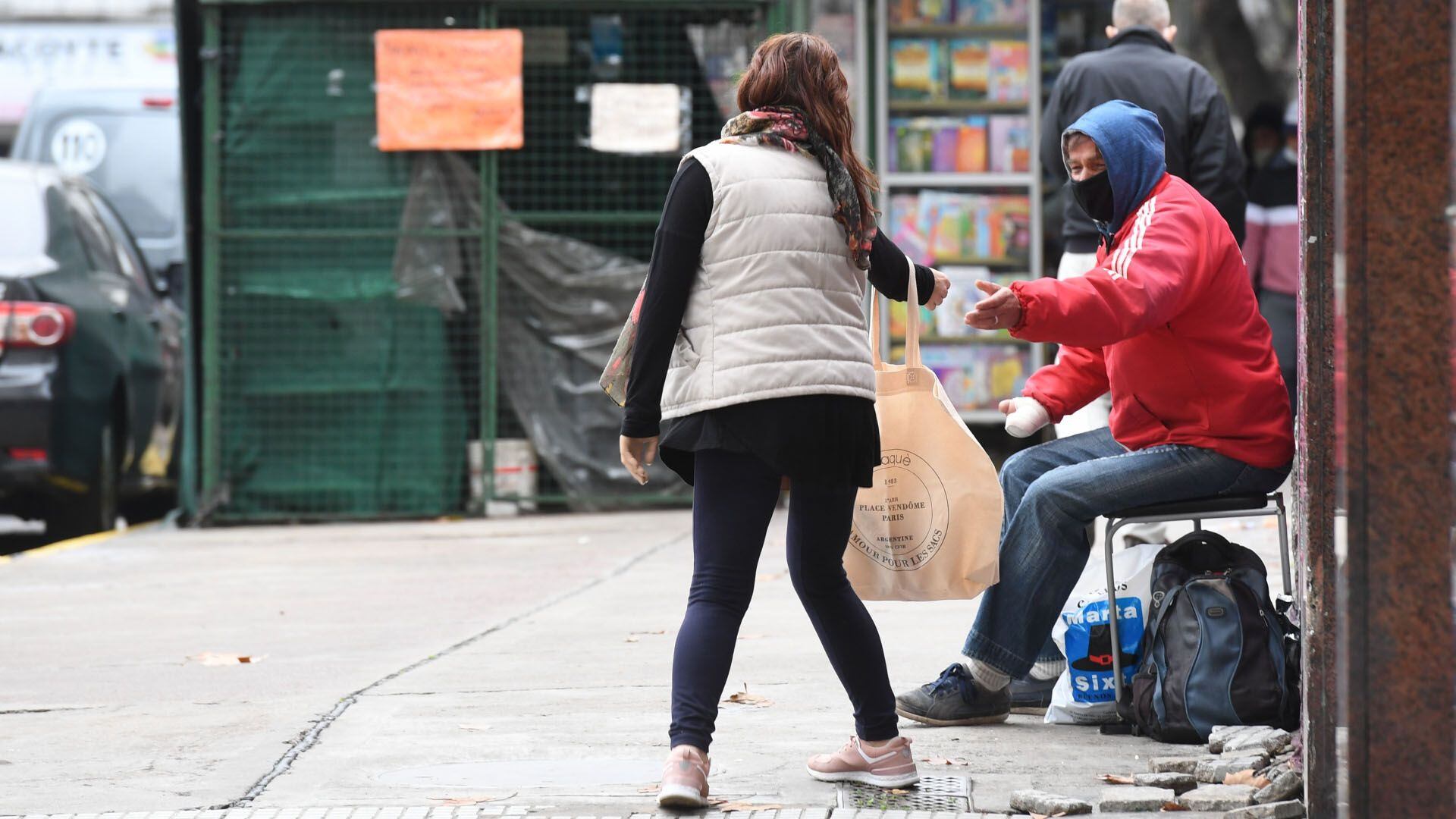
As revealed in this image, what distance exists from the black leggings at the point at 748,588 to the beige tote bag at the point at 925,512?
296 millimetres

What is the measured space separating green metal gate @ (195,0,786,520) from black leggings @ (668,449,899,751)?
20.9ft

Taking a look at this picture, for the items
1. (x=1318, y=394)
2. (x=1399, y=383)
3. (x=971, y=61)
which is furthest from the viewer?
(x=971, y=61)

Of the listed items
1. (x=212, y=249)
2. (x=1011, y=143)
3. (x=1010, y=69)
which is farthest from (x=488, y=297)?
(x=1010, y=69)

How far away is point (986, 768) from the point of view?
13.9ft

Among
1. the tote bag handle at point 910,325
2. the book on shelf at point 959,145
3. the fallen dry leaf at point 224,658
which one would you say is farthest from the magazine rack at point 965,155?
the tote bag handle at point 910,325

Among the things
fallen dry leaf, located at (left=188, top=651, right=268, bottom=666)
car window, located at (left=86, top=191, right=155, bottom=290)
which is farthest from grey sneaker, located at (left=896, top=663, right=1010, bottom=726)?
car window, located at (left=86, top=191, right=155, bottom=290)

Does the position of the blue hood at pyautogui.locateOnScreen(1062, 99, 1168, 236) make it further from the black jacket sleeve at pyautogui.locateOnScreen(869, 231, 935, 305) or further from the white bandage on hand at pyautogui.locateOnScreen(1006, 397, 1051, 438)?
the black jacket sleeve at pyautogui.locateOnScreen(869, 231, 935, 305)

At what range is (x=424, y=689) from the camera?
5316mm

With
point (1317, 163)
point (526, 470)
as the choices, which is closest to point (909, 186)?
point (526, 470)

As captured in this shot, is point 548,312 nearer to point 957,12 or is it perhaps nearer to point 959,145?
point 959,145

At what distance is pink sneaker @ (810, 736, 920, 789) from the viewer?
13.3 ft

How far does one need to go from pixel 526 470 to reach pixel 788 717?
5728 millimetres

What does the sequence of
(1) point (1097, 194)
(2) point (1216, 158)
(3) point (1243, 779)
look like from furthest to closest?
(2) point (1216, 158)
(1) point (1097, 194)
(3) point (1243, 779)

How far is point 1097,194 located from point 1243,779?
4.94 feet
